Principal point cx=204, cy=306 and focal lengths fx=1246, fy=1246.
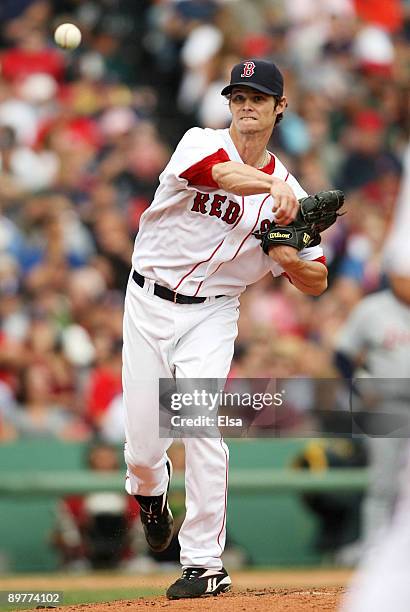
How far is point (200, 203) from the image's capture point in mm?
5273

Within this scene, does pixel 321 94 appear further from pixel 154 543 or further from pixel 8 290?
pixel 154 543

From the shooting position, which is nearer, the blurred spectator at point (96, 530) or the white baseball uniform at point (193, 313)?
the white baseball uniform at point (193, 313)

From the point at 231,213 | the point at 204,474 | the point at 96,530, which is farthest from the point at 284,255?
the point at 96,530

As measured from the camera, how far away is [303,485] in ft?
29.0

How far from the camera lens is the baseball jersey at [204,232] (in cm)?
525

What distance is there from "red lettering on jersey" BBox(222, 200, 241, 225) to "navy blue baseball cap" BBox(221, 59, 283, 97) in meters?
0.49

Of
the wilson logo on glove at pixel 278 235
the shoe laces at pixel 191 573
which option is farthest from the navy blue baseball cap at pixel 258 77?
the shoe laces at pixel 191 573

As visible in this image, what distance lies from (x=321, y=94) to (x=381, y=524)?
5661 mm

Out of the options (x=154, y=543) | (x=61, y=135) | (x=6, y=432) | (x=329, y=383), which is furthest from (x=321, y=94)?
(x=154, y=543)

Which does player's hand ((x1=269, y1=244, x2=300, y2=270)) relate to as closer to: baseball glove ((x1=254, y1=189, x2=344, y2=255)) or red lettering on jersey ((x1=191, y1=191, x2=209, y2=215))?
baseball glove ((x1=254, y1=189, x2=344, y2=255))

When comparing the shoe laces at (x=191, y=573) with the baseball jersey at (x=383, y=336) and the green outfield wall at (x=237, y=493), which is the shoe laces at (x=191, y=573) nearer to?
the baseball jersey at (x=383, y=336)

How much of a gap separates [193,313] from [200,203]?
47 centimetres

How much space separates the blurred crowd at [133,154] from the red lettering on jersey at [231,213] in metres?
3.98

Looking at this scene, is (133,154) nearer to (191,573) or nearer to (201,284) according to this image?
(201,284)
